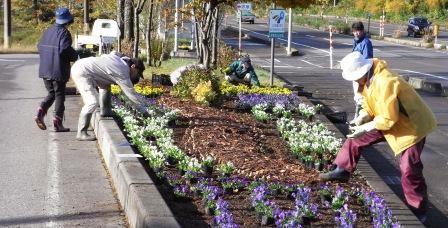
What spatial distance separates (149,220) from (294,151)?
13.0ft

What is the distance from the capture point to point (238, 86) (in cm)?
1650

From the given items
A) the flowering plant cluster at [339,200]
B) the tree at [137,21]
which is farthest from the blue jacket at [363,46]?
the tree at [137,21]

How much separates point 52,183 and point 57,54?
3.34m

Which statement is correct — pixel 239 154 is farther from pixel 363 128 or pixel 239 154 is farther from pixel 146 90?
pixel 146 90

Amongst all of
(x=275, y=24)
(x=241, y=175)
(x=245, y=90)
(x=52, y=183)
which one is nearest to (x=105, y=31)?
(x=275, y=24)

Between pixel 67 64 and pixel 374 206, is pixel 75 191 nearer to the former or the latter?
pixel 374 206

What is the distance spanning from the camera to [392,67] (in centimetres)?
3216

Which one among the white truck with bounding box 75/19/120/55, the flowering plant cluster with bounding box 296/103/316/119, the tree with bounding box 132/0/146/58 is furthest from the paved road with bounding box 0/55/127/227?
the tree with bounding box 132/0/146/58

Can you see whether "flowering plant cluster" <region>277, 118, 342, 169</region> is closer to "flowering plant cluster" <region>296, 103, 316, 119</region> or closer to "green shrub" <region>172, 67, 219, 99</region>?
"flowering plant cluster" <region>296, 103, 316, 119</region>

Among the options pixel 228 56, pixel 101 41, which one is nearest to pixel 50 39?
pixel 101 41

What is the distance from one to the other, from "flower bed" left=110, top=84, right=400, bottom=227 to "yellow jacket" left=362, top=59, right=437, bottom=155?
60cm

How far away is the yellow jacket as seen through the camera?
7.16 metres

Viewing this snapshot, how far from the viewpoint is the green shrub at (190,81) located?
14.3 m

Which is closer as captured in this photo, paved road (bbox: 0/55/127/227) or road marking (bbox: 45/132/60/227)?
paved road (bbox: 0/55/127/227)
